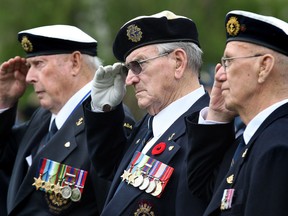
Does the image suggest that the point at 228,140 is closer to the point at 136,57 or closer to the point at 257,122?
the point at 257,122

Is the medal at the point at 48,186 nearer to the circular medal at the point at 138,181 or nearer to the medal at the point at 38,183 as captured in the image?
the medal at the point at 38,183

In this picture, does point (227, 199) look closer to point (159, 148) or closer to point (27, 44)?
point (159, 148)

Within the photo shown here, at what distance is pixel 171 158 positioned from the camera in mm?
6602

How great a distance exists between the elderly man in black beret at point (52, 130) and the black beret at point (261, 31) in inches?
81.8

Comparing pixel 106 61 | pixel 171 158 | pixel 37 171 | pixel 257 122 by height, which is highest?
pixel 257 122

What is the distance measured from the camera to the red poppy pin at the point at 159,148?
6.69 metres

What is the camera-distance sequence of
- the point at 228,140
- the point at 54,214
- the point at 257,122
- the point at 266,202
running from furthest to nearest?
the point at 54,214 < the point at 228,140 < the point at 257,122 < the point at 266,202

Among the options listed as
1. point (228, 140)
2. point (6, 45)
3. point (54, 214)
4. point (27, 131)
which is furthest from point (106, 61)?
point (228, 140)

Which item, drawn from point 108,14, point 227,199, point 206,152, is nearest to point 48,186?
point 206,152

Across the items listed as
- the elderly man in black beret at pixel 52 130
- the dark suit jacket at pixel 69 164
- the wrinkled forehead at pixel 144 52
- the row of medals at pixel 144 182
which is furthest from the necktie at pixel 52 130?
the row of medals at pixel 144 182

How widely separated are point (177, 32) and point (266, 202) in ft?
6.54

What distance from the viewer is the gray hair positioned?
7000 millimetres

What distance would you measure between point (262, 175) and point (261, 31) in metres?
0.88

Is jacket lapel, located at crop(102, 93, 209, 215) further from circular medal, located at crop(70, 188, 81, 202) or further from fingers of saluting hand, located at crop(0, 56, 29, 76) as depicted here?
Answer: fingers of saluting hand, located at crop(0, 56, 29, 76)
